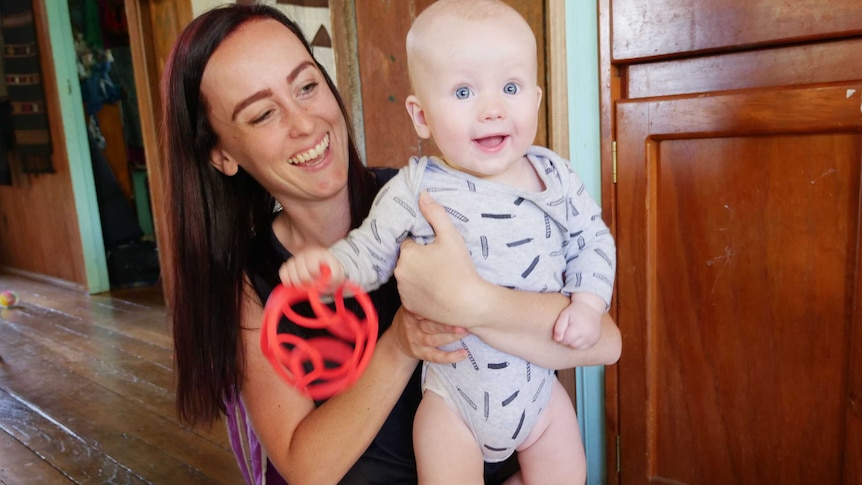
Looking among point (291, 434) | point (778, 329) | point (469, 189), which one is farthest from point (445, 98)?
point (778, 329)

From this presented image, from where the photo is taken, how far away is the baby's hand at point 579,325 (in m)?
1.00

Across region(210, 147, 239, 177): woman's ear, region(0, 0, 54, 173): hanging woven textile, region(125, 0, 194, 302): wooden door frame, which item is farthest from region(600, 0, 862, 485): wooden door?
region(0, 0, 54, 173): hanging woven textile

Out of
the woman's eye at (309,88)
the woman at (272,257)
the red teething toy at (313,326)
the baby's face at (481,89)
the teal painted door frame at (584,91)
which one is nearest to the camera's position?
the red teething toy at (313,326)

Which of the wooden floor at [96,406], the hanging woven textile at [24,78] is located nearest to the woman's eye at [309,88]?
the wooden floor at [96,406]

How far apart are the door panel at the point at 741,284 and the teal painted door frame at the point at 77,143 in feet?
15.0

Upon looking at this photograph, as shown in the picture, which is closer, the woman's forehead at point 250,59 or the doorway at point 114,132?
the woman's forehead at point 250,59

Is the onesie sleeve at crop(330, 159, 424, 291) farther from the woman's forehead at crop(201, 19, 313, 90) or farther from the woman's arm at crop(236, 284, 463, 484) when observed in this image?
the woman's forehead at crop(201, 19, 313, 90)

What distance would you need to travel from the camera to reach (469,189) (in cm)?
102

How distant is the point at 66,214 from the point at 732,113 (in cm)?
518

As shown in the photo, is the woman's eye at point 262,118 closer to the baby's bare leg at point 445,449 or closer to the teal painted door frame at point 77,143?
the baby's bare leg at point 445,449

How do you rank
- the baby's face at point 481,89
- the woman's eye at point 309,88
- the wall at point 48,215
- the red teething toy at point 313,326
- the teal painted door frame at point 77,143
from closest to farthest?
1. the red teething toy at point 313,326
2. the baby's face at point 481,89
3. the woman's eye at point 309,88
4. the teal painted door frame at point 77,143
5. the wall at point 48,215

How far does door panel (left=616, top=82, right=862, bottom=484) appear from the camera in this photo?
139 centimetres

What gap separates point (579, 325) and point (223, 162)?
2.29ft

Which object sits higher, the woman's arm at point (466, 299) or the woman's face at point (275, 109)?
the woman's face at point (275, 109)
